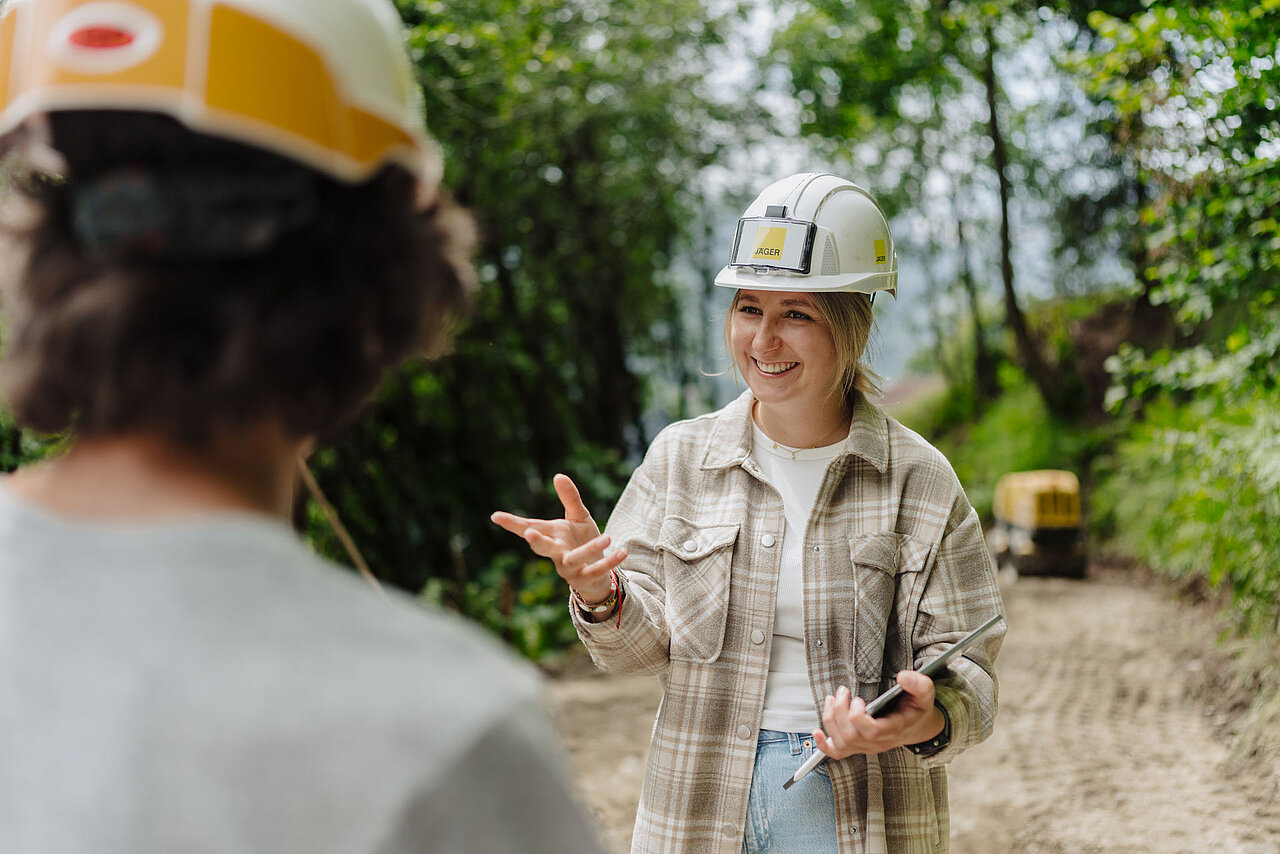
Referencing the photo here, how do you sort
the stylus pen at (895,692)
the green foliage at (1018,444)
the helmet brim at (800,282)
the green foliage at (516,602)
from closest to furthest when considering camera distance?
the stylus pen at (895,692) → the helmet brim at (800,282) → the green foliage at (516,602) → the green foliage at (1018,444)

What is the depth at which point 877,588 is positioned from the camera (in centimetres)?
192

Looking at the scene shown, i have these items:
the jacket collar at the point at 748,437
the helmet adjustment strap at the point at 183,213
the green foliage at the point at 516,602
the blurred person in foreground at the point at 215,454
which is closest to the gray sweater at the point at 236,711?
the blurred person in foreground at the point at 215,454

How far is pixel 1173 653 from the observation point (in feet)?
20.9

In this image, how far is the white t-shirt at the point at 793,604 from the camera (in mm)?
1923

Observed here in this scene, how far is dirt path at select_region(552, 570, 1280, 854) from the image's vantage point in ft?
13.7

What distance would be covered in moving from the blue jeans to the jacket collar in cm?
52

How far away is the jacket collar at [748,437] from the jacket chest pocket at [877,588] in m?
0.16

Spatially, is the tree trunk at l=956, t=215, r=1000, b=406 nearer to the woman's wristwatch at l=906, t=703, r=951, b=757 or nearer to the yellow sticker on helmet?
the yellow sticker on helmet

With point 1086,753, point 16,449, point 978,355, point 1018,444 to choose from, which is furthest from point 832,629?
point 978,355

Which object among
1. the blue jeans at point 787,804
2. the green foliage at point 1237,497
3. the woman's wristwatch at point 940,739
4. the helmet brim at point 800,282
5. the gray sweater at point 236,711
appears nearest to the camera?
the gray sweater at point 236,711

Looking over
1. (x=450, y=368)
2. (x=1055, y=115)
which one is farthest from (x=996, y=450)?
(x=450, y=368)

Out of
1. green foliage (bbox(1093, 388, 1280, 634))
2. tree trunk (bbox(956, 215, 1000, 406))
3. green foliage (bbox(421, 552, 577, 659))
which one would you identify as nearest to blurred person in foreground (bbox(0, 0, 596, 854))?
green foliage (bbox(1093, 388, 1280, 634))

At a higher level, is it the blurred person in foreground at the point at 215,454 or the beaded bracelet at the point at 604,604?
the blurred person in foreground at the point at 215,454

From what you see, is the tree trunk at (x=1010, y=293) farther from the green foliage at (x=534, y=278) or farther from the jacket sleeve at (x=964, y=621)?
the jacket sleeve at (x=964, y=621)
